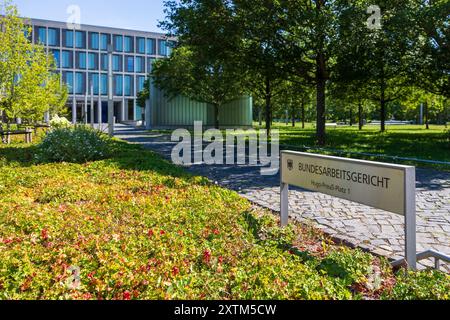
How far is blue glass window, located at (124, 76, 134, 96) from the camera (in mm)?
80188

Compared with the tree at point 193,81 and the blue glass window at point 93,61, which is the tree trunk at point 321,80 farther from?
the blue glass window at point 93,61

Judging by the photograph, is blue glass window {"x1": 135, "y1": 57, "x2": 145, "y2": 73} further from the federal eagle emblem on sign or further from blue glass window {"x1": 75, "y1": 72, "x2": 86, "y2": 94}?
the federal eagle emblem on sign

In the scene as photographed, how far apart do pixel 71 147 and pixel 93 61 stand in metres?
69.3

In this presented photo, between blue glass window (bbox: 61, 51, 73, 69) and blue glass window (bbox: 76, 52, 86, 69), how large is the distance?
119cm

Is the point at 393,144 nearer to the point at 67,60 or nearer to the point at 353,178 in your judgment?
the point at 353,178

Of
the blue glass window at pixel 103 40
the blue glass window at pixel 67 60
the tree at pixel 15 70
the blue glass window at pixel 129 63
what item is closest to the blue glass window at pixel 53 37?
the blue glass window at pixel 67 60

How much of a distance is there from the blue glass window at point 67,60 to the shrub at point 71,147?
66440 millimetres

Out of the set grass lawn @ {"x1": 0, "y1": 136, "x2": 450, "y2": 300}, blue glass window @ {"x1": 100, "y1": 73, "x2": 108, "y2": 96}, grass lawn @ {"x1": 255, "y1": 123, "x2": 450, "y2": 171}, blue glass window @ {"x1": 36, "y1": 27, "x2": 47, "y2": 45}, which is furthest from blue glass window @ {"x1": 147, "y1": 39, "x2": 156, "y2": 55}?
grass lawn @ {"x1": 0, "y1": 136, "x2": 450, "y2": 300}

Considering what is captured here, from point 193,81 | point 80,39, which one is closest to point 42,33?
point 80,39

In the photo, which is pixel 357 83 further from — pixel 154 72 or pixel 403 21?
pixel 154 72

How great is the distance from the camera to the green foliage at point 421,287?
3.43 m

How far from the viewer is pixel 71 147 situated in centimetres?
1298

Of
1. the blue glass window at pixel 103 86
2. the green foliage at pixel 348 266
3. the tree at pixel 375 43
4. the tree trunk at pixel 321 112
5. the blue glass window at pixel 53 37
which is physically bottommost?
the green foliage at pixel 348 266
